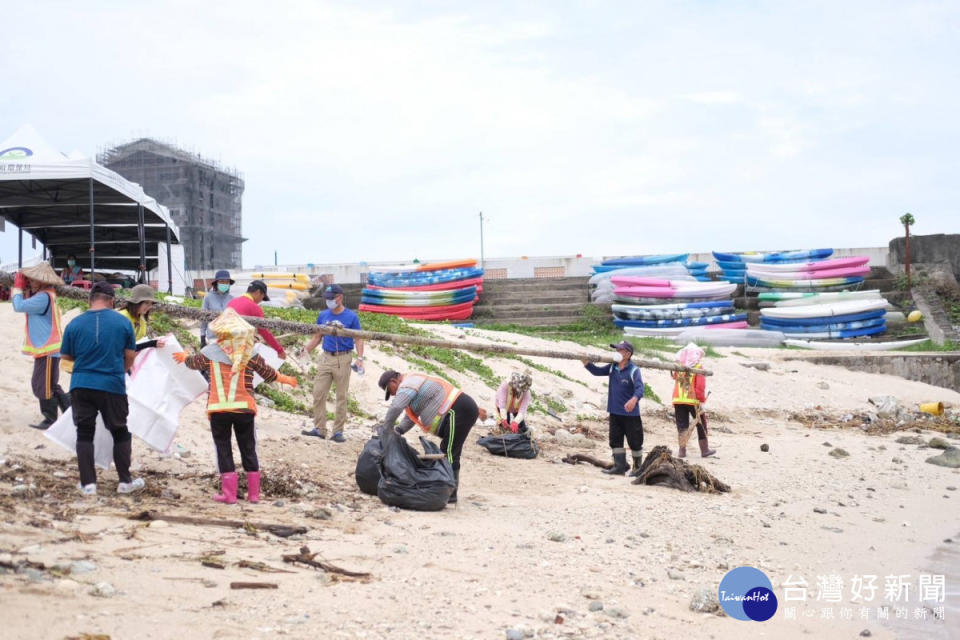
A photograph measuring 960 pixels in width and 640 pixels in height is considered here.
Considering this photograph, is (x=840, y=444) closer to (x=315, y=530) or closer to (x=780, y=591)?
(x=780, y=591)

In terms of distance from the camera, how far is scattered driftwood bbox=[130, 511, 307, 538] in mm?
5855

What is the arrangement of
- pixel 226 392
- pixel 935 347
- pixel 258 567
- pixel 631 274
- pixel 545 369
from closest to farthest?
pixel 258 567
pixel 226 392
pixel 545 369
pixel 935 347
pixel 631 274

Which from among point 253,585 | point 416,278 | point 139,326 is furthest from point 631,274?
point 253,585

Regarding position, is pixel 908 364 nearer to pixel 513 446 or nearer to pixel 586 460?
pixel 586 460

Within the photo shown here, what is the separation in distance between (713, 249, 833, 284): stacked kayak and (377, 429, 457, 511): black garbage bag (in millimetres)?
22253

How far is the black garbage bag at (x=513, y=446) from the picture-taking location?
11.2 m

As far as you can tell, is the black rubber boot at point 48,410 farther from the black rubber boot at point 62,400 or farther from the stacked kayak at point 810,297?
the stacked kayak at point 810,297

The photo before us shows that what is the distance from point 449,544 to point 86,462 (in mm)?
2795

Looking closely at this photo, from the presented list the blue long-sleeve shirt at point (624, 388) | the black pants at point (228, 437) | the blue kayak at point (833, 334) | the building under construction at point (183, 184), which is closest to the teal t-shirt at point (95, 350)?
the black pants at point (228, 437)

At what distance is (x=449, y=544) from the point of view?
629cm

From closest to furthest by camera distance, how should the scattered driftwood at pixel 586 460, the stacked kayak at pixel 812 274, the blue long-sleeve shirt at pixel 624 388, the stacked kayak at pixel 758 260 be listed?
the blue long-sleeve shirt at pixel 624 388, the scattered driftwood at pixel 586 460, the stacked kayak at pixel 812 274, the stacked kayak at pixel 758 260

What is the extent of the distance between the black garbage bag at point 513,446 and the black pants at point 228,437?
4.73m

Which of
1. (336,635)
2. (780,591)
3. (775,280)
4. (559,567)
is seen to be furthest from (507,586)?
(775,280)

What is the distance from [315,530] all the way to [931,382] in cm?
2046
